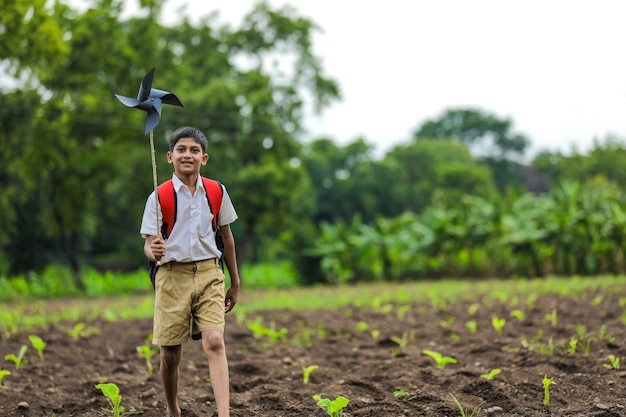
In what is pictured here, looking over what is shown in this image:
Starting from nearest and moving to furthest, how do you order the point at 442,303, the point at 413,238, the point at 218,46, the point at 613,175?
the point at 442,303 < the point at 413,238 < the point at 218,46 < the point at 613,175

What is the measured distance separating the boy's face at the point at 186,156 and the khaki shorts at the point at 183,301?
0.49m

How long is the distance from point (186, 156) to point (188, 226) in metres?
0.37

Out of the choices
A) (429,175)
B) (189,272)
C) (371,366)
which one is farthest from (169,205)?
(429,175)

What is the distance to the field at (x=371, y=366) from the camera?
4.38m

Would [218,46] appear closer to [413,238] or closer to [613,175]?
[413,238]

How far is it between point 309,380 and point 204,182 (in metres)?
2.05

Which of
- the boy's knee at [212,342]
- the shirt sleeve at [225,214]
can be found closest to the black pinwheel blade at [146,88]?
the shirt sleeve at [225,214]

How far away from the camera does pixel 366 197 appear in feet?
147

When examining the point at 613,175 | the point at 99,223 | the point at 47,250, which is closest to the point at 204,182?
the point at 47,250

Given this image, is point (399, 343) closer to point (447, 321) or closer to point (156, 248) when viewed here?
point (447, 321)

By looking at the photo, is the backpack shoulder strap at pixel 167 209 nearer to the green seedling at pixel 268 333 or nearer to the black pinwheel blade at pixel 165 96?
the black pinwheel blade at pixel 165 96

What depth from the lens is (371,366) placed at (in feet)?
18.9

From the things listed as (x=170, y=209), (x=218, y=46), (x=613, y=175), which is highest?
(x=218, y=46)

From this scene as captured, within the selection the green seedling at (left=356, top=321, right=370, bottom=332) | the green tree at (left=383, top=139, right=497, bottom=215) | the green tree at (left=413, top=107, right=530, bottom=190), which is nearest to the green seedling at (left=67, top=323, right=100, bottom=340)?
the green seedling at (left=356, top=321, right=370, bottom=332)
